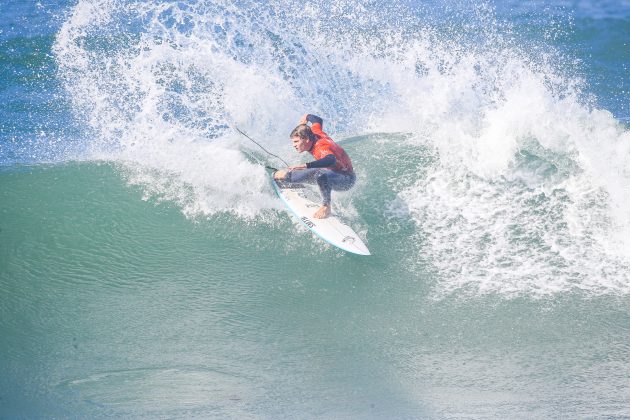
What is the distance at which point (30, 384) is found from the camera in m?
6.55

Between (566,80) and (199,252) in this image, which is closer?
(199,252)

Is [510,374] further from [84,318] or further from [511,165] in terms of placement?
[84,318]

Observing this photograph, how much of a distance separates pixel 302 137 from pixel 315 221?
1186mm

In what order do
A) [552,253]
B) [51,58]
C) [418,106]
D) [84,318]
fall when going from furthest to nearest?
[51,58], [418,106], [552,253], [84,318]

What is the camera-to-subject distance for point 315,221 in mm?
8609

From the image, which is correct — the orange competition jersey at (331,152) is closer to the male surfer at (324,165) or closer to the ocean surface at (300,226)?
the male surfer at (324,165)

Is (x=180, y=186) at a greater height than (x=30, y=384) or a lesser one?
greater

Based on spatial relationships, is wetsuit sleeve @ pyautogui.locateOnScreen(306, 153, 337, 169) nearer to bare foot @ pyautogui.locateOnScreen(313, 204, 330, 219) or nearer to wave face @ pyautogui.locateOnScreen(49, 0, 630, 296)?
bare foot @ pyautogui.locateOnScreen(313, 204, 330, 219)

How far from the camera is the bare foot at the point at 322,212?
8.64 m

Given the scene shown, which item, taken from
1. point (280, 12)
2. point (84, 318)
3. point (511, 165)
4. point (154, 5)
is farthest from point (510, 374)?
point (154, 5)

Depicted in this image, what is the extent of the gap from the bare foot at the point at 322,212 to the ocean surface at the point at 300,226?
338mm

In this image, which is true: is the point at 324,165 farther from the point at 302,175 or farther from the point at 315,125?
the point at 315,125

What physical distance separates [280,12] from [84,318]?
30.9 ft

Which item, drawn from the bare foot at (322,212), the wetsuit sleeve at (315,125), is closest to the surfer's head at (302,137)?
the wetsuit sleeve at (315,125)
